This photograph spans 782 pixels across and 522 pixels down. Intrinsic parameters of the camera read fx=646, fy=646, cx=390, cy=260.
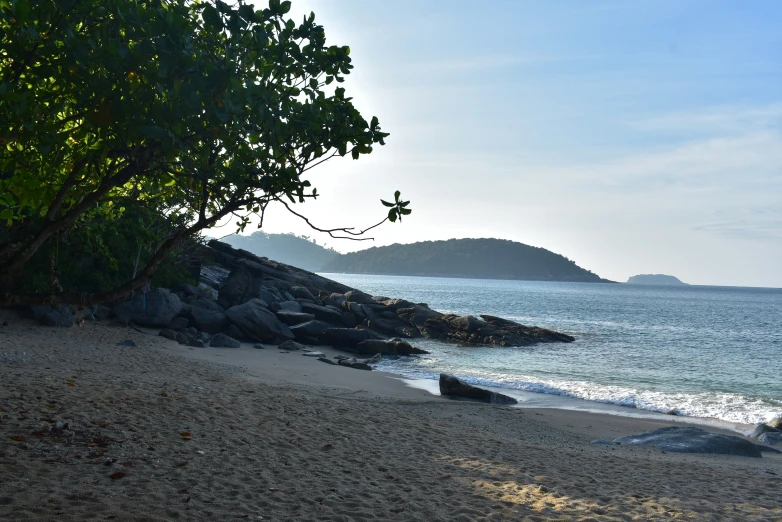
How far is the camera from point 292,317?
98.3ft

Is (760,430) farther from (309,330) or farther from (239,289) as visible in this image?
(239,289)

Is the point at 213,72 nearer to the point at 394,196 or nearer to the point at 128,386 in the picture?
the point at 394,196

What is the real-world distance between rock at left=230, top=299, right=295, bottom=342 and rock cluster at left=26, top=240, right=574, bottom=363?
4cm

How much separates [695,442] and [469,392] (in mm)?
5948

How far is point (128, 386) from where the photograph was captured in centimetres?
1174

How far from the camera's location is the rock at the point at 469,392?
16.9 m

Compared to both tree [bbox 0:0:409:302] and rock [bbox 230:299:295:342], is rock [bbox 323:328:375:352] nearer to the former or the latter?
rock [bbox 230:299:295:342]

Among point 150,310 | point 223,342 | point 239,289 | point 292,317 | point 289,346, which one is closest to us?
point 223,342

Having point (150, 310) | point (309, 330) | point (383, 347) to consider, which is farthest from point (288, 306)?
point (150, 310)

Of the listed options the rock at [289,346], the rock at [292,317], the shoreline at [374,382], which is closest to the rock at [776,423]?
the shoreline at [374,382]

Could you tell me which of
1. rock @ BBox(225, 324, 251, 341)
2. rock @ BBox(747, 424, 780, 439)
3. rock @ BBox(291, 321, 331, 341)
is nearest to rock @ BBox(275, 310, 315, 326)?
rock @ BBox(291, 321, 331, 341)

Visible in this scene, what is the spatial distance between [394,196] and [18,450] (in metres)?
5.04

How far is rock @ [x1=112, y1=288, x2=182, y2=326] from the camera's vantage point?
23188 mm

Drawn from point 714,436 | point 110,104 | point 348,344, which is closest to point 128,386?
point 110,104
